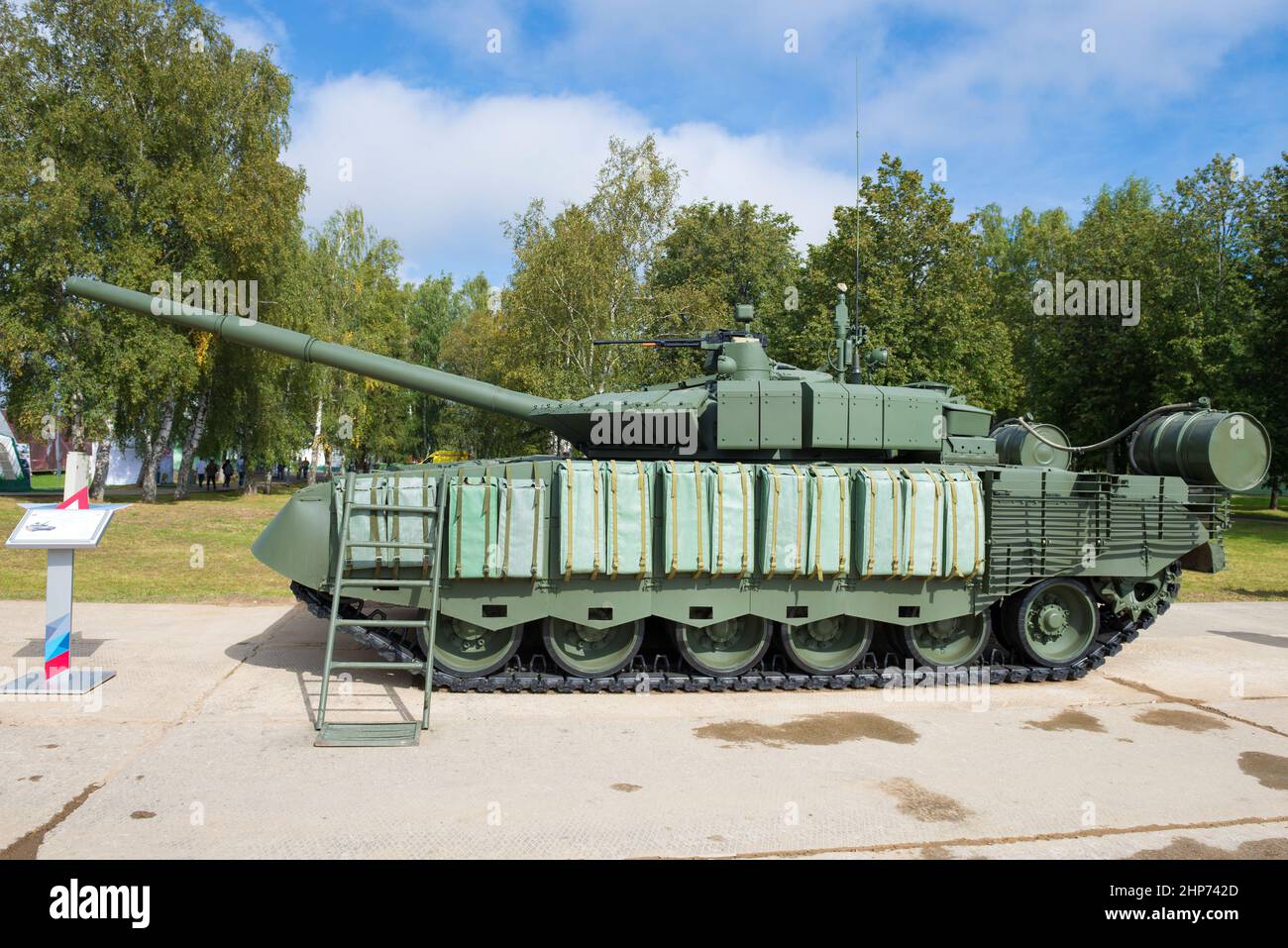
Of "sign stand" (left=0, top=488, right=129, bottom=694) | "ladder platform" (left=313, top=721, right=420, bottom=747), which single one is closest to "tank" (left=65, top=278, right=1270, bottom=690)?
"ladder platform" (left=313, top=721, right=420, bottom=747)

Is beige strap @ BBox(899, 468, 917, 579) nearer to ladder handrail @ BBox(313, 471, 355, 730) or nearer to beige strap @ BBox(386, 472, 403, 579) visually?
beige strap @ BBox(386, 472, 403, 579)

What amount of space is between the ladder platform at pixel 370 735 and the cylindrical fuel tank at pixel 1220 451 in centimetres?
835

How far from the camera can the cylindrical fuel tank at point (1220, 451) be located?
966 centimetres

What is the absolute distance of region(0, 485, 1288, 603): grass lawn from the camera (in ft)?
46.1

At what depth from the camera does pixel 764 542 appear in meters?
8.62

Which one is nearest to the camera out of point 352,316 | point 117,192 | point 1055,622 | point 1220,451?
point 1055,622

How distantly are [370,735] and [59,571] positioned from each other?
11.9 ft

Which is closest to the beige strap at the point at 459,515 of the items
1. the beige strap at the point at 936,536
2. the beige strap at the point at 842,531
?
the beige strap at the point at 842,531

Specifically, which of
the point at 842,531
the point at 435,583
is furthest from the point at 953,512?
the point at 435,583

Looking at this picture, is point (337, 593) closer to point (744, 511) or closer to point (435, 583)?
point (435, 583)

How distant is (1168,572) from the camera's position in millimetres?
9984
